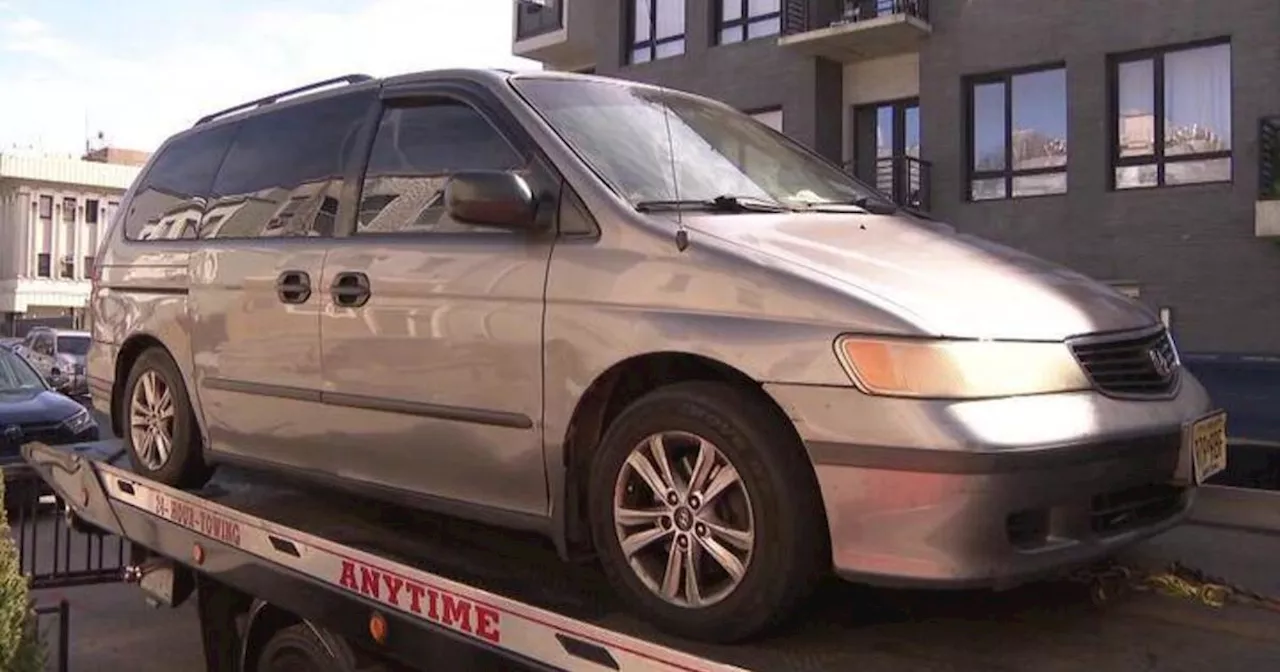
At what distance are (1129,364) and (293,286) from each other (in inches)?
106

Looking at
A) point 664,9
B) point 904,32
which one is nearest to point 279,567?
point 904,32

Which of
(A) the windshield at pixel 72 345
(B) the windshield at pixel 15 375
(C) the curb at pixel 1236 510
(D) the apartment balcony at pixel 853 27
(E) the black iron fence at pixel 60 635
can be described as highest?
(D) the apartment balcony at pixel 853 27

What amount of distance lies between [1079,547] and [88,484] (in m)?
4.37

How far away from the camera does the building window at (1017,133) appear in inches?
690

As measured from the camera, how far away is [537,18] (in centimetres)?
2677

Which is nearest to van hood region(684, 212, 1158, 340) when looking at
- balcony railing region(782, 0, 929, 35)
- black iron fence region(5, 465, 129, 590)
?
black iron fence region(5, 465, 129, 590)

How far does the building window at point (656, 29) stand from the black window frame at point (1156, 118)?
8426 millimetres

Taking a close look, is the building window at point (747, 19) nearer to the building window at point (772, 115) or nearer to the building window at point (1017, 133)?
the building window at point (772, 115)

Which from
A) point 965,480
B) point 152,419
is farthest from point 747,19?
point 965,480

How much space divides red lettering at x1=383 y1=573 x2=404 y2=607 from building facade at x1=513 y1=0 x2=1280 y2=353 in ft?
45.4

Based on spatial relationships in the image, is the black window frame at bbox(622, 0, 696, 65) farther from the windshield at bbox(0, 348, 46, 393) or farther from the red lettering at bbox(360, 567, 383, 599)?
the red lettering at bbox(360, 567, 383, 599)

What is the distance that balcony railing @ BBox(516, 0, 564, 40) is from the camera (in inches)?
1028

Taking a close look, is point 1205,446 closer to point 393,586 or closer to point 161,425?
point 393,586

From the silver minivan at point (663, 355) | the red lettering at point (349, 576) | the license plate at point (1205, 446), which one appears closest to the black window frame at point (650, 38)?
the silver minivan at point (663, 355)
